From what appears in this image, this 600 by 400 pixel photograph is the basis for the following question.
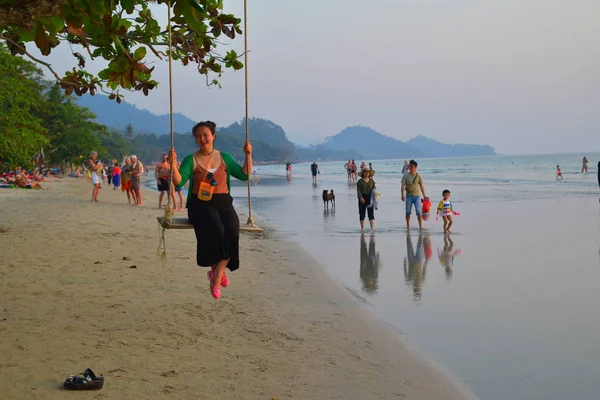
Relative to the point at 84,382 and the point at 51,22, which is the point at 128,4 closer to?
the point at 51,22

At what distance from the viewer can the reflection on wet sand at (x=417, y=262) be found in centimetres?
923

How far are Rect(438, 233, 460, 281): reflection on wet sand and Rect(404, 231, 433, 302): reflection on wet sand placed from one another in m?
0.25

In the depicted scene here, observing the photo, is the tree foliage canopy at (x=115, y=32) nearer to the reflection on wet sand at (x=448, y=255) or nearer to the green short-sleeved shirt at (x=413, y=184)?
the reflection on wet sand at (x=448, y=255)

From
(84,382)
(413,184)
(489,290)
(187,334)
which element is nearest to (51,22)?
(84,382)

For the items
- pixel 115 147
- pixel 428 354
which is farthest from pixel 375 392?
pixel 115 147

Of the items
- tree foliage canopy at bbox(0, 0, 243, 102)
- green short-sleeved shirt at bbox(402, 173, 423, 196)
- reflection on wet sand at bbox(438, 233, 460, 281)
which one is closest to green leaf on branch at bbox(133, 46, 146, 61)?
tree foliage canopy at bbox(0, 0, 243, 102)

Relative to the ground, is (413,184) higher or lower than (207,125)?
lower

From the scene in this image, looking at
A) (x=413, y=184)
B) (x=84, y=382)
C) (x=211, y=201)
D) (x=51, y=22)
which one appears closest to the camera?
(x=51, y=22)

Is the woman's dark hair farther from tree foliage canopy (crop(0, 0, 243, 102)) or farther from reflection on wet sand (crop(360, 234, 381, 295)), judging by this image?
reflection on wet sand (crop(360, 234, 381, 295))

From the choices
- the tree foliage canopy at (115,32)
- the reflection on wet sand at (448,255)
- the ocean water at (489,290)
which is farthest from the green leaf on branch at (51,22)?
the reflection on wet sand at (448,255)

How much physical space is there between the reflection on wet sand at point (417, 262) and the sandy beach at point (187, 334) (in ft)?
3.90

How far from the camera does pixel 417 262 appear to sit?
11273 mm

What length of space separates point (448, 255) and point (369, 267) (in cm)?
198

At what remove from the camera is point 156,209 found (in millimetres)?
20547
